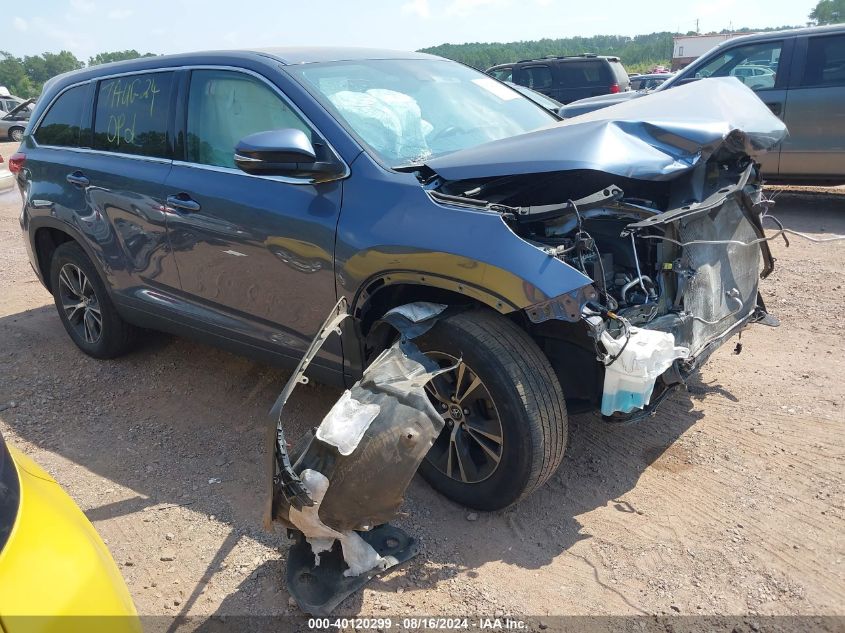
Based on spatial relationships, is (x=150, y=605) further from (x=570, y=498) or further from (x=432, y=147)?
(x=432, y=147)

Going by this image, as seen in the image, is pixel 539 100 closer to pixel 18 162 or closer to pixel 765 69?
pixel 18 162

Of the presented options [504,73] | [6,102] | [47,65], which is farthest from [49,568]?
[47,65]

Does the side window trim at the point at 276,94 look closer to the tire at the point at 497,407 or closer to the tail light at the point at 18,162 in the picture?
the tire at the point at 497,407

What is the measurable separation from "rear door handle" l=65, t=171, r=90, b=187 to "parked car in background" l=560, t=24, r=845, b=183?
5.13 m

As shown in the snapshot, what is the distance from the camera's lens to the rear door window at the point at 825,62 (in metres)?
7.37

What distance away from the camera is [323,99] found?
327cm

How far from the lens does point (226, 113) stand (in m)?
3.65

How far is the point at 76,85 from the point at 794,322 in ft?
16.5

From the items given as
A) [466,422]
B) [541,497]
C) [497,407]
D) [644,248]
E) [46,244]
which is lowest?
[541,497]

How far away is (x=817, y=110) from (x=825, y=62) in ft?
1.80

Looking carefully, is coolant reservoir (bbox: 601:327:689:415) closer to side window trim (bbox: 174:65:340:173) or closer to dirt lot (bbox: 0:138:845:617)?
dirt lot (bbox: 0:138:845:617)

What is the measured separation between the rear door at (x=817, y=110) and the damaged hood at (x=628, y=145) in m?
4.76

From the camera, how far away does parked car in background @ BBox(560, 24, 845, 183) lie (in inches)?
290

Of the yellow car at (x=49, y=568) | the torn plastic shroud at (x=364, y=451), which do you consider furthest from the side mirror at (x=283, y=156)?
the yellow car at (x=49, y=568)
